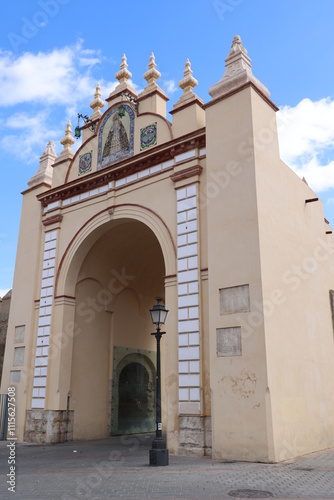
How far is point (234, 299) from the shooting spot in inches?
400

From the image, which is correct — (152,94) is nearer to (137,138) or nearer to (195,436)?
(137,138)

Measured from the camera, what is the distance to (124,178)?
14.0 metres

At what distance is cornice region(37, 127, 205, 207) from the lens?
12375mm

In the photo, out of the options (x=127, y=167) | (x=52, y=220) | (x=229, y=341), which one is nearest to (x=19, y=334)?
(x=52, y=220)

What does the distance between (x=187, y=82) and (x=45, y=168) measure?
6.29m

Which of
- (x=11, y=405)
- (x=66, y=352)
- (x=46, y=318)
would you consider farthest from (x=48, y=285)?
(x=11, y=405)

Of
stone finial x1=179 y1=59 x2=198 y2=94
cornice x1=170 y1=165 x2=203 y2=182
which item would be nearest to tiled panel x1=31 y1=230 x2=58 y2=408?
cornice x1=170 y1=165 x2=203 y2=182

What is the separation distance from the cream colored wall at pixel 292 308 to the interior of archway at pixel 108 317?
4.54 m

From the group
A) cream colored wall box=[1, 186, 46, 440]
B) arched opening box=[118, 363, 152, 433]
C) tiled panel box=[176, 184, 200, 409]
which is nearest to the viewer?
tiled panel box=[176, 184, 200, 409]

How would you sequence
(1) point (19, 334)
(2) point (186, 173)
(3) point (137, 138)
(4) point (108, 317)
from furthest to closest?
(4) point (108, 317) < (1) point (19, 334) < (3) point (137, 138) < (2) point (186, 173)

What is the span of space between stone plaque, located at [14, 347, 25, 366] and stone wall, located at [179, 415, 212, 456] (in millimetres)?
6503

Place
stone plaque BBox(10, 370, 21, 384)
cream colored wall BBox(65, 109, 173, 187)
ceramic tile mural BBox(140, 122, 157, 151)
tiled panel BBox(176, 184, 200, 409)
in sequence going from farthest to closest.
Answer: stone plaque BBox(10, 370, 21, 384), ceramic tile mural BBox(140, 122, 157, 151), cream colored wall BBox(65, 109, 173, 187), tiled panel BBox(176, 184, 200, 409)

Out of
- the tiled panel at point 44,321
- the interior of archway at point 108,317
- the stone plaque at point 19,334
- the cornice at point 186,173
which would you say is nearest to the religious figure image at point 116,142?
the interior of archway at point 108,317

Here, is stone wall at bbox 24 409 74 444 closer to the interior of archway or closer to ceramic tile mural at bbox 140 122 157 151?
the interior of archway
